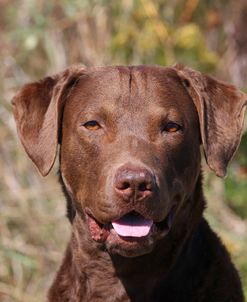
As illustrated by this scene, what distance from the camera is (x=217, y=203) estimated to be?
30.1 feet

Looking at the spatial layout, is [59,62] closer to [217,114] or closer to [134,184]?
[217,114]

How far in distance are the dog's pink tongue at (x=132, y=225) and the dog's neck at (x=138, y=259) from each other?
309 millimetres

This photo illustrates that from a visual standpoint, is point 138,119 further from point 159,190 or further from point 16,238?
point 16,238

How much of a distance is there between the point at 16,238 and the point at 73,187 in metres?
A: 3.97

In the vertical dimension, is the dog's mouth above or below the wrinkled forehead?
below

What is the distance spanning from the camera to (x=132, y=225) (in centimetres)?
479

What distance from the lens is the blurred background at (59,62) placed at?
346 inches

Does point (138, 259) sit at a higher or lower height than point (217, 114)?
lower

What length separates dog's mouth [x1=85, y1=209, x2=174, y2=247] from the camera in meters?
4.76

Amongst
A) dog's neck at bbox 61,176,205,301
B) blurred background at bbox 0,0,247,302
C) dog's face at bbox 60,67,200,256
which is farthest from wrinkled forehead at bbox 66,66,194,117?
blurred background at bbox 0,0,247,302

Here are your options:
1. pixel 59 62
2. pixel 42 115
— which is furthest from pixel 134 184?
pixel 59 62

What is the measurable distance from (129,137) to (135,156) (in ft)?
0.66

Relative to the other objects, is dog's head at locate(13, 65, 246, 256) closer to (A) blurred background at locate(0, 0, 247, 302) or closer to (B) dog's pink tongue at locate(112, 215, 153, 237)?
(B) dog's pink tongue at locate(112, 215, 153, 237)

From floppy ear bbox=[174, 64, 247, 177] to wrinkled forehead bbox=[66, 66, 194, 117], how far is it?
0.20 feet
